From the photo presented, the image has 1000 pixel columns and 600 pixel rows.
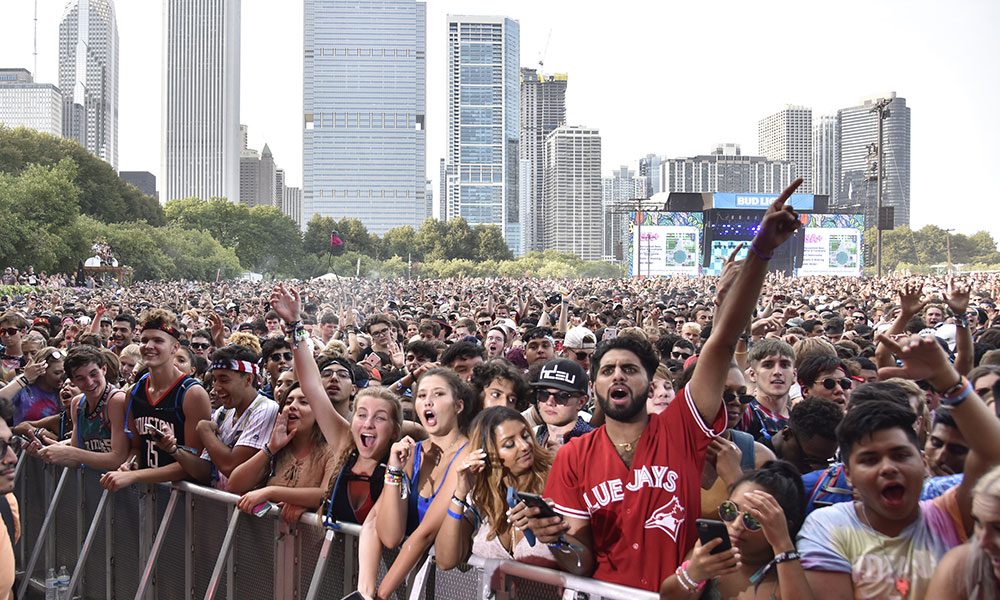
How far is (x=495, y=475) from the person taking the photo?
4062 millimetres

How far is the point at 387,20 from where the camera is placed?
17662 cm

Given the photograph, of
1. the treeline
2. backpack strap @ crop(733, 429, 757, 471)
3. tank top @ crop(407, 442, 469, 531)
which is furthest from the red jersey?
the treeline

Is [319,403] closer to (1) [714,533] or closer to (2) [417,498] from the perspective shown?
(2) [417,498]

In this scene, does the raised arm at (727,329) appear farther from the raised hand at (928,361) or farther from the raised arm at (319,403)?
the raised arm at (319,403)

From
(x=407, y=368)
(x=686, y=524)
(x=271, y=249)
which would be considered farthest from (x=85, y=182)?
(x=686, y=524)

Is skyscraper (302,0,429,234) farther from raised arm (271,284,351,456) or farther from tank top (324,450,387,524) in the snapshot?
tank top (324,450,387,524)

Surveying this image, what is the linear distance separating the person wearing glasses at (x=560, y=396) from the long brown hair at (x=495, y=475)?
812 mm

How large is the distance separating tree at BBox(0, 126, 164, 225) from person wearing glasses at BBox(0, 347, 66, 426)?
7567 cm

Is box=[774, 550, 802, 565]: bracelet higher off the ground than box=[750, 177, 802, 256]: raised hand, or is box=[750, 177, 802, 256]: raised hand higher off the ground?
box=[750, 177, 802, 256]: raised hand

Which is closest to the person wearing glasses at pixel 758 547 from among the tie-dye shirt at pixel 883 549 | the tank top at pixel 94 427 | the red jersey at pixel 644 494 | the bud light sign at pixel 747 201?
the tie-dye shirt at pixel 883 549

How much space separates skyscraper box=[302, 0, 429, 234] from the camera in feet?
576

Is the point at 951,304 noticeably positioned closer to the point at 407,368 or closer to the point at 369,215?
the point at 407,368

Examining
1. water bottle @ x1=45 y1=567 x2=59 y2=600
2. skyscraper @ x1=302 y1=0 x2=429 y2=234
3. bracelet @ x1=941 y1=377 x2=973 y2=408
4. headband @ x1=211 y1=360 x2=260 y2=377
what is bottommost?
water bottle @ x1=45 y1=567 x2=59 y2=600

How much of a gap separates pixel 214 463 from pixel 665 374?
9.12 ft
